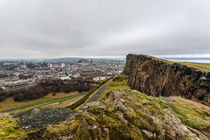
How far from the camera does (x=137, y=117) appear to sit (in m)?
6.25

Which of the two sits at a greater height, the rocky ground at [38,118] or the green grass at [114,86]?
the rocky ground at [38,118]

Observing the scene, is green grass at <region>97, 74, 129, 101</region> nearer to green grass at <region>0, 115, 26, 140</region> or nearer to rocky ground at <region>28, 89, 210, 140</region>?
rocky ground at <region>28, 89, 210, 140</region>

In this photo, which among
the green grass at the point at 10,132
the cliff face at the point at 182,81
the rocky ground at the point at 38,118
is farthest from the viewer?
the cliff face at the point at 182,81

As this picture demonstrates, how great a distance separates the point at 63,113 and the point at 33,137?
8.37 feet

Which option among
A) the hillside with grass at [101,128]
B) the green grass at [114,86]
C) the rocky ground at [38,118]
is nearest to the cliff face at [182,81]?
the hillside with grass at [101,128]

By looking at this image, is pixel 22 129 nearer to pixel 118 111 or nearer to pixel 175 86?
pixel 118 111

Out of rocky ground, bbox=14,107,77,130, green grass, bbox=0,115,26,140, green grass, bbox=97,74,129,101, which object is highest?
green grass, bbox=0,115,26,140

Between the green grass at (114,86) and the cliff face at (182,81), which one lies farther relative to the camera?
the green grass at (114,86)

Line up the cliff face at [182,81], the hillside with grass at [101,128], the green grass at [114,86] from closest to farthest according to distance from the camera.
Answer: the hillside with grass at [101,128] < the cliff face at [182,81] < the green grass at [114,86]

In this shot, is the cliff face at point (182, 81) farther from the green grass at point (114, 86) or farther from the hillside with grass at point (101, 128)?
the green grass at point (114, 86)

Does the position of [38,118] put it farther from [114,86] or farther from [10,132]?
[114,86]

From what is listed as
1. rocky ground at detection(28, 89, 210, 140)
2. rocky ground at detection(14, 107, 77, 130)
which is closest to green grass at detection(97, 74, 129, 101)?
rocky ground at detection(28, 89, 210, 140)

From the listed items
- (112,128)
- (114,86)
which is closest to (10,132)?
(112,128)

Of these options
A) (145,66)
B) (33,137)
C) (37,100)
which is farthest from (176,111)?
(37,100)
